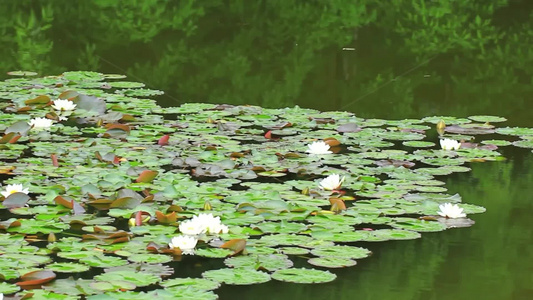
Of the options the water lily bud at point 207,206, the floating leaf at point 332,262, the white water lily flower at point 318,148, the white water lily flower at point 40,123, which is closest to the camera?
the floating leaf at point 332,262

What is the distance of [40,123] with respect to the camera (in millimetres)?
4781

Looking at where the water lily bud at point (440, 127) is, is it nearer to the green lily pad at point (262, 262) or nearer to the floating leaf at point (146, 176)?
the floating leaf at point (146, 176)

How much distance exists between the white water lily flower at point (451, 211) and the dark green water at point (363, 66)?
92 millimetres

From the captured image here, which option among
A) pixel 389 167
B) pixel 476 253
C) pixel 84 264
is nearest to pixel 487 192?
pixel 389 167

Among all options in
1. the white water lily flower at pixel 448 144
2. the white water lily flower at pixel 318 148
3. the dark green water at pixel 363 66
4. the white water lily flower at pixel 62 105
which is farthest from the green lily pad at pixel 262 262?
the white water lily flower at pixel 62 105

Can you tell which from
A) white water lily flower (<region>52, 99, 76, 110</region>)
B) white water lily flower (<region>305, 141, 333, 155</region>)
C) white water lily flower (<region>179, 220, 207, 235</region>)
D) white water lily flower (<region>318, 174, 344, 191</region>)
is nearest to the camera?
white water lily flower (<region>179, 220, 207, 235</region>)

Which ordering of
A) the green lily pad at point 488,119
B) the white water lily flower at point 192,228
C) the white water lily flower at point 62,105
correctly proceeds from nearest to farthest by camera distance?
the white water lily flower at point 192,228
the white water lily flower at point 62,105
the green lily pad at point 488,119

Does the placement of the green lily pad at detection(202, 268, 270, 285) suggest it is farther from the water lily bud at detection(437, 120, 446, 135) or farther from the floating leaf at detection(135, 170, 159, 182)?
the water lily bud at detection(437, 120, 446, 135)

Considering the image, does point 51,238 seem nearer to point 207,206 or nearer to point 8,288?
point 8,288

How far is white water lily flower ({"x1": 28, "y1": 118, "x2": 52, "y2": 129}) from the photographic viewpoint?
4773mm

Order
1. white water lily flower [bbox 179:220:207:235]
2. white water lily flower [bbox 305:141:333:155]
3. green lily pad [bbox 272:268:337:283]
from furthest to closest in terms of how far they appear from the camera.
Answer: white water lily flower [bbox 305:141:333:155]
white water lily flower [bbox 179:220:207:235]
green lily pad [bbox 272:268:337:283]

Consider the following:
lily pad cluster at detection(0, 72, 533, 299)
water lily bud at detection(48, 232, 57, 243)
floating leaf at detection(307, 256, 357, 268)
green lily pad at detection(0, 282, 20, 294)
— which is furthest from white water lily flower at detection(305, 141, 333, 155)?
green lily pad at detection(0, 282, 20, 294)

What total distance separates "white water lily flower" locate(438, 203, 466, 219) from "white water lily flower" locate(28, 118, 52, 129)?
2.18 meters

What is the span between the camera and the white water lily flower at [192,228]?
3.17 meters
